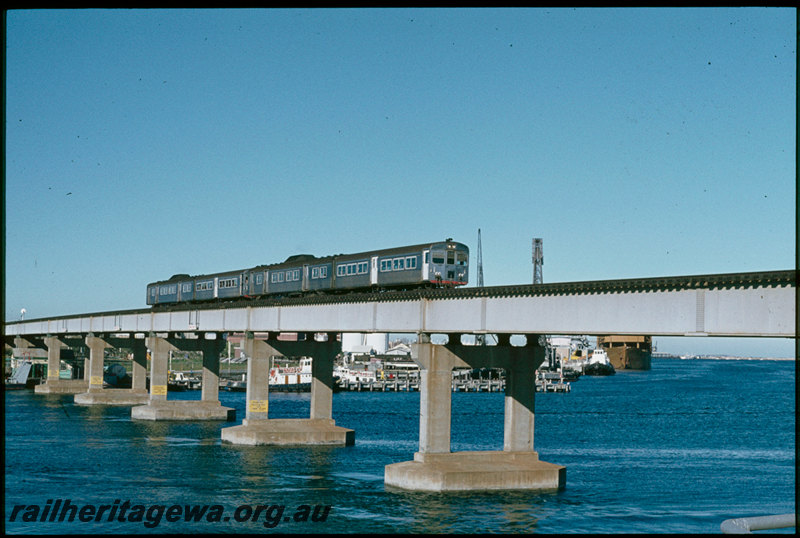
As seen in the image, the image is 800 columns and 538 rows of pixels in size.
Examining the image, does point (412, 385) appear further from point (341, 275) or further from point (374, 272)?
point (374, 272)

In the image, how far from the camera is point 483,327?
45.7 metres

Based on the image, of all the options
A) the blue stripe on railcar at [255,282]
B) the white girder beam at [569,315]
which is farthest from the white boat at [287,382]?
the white girder beam at [569,315]

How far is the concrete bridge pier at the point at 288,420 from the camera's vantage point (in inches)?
2594

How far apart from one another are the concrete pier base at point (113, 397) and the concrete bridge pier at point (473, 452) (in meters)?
73.9

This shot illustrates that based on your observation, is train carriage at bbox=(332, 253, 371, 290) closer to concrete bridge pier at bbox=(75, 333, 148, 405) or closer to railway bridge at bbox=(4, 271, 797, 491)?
railway bridge at bbox=(4, 271, 797, 491)

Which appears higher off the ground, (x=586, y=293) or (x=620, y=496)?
(x=586, y=293)

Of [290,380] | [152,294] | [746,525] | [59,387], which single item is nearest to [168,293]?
[152,294]

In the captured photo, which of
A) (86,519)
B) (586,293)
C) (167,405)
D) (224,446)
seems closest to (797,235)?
(586,293)

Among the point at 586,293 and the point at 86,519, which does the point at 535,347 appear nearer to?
the point at 586,293

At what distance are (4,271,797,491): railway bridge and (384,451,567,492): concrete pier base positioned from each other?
0.17ft

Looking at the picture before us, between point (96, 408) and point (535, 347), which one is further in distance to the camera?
point (96, 408)

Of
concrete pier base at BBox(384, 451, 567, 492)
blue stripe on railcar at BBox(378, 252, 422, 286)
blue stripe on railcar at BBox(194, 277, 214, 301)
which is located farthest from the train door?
blue stripe on railcar at BBox(194, 277, 214, 301)
